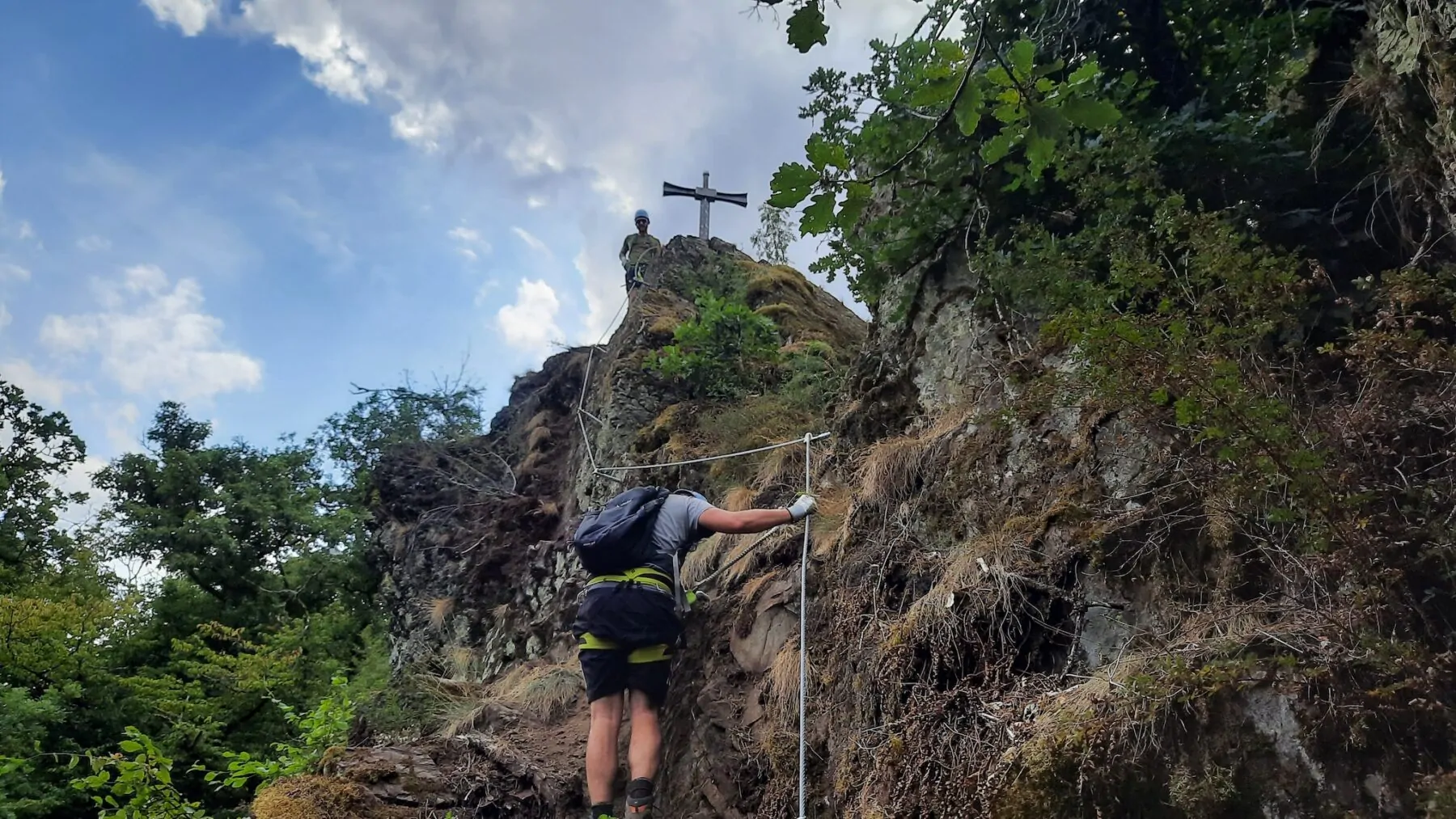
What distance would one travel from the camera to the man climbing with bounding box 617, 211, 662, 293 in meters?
13.8

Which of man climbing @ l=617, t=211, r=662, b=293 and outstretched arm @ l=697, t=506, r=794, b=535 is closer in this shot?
outstretched arm @ l=697, t=506, r=794, b=535

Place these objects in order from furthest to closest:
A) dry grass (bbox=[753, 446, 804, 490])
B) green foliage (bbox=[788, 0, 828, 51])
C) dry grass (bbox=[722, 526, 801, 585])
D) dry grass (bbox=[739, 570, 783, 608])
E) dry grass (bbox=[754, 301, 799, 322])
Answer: dry grass (bbox=[754, 301, 799, 322]) < dry grass (bbox=[753, 446, 804, 490]) < dry grass (bbox=[722, 526, 801, 585]) < dry grass (bbox=[739, 570, 783, 608]) < green foliage (bbox=[788, 0, 828, 51])

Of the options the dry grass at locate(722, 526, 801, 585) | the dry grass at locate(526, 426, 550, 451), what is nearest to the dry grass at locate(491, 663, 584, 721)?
the dry grass at locate(722, 526, 801, 585)

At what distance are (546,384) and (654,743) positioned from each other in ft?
33.7

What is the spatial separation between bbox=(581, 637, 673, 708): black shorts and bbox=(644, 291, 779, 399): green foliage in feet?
15.7

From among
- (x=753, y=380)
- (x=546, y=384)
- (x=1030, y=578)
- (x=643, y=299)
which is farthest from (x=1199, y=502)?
(x=546, y=384)

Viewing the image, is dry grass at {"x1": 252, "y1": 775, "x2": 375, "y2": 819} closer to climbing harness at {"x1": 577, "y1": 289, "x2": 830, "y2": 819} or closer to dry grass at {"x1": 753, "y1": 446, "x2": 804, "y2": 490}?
climbing harness at {"x1": 577, "y1": 289, "x2": 830, "y2": 819}

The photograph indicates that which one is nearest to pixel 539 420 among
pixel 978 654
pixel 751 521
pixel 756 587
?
pixel 756 587

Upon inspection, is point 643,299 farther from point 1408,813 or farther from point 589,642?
point 1408,813

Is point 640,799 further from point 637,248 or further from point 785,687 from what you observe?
point 637,248

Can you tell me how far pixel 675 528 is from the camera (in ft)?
18.0

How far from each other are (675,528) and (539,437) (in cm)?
788

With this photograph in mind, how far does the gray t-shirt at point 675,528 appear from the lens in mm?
5395

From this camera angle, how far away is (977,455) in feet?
14.6
